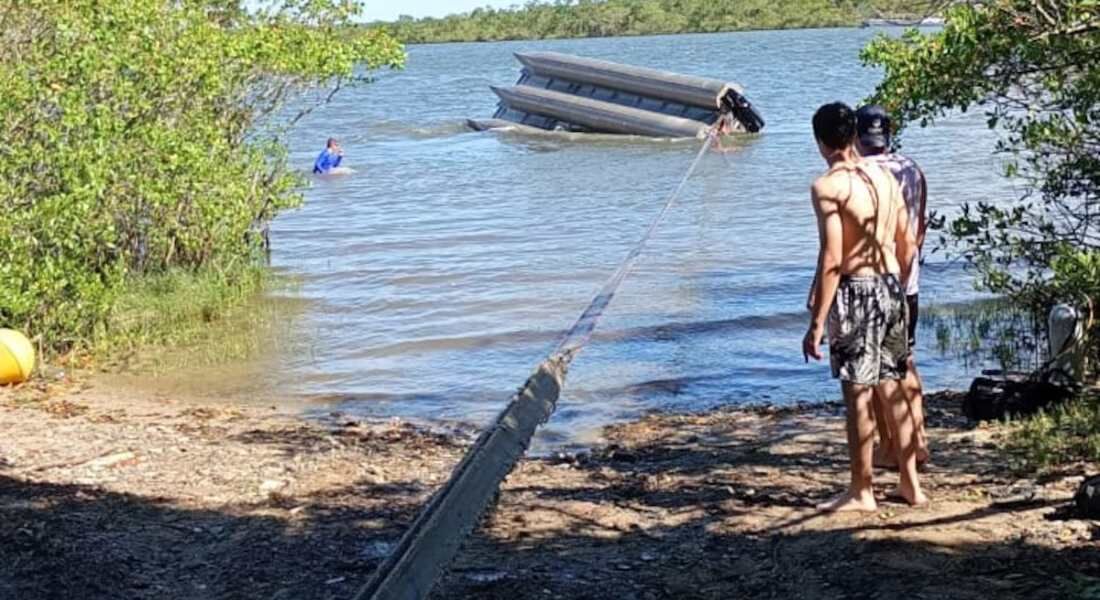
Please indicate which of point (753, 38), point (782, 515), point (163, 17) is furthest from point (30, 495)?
point (753, 38)

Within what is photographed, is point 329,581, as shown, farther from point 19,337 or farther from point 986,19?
point 19,337

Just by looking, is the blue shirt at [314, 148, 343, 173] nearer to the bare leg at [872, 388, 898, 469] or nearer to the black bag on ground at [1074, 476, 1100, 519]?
the bare leg at [872, 388, 898, 469]

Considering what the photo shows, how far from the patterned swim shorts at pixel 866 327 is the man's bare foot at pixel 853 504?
0.44m

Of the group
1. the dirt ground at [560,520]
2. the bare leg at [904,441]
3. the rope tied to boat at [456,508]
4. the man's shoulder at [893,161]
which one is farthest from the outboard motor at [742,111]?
the bare leg at [904,441]

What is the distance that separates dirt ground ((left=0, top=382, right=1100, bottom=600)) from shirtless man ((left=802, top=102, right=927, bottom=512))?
0.32 metres

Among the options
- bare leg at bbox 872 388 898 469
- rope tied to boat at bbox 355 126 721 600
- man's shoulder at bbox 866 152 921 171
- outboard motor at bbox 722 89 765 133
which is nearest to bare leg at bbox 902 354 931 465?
bare leg at bbox 872 388 898 469

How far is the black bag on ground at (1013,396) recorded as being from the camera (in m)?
7.11

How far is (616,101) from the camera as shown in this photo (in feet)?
97.5

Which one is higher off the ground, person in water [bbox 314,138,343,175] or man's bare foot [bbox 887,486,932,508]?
person in water [bbox 314,138,343,175]

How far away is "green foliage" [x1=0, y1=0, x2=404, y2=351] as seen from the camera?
33.2ft

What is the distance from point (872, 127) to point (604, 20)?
9121cm

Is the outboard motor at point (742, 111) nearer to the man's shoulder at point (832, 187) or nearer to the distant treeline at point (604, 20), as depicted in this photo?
the man's shoulder at point (832, 187)

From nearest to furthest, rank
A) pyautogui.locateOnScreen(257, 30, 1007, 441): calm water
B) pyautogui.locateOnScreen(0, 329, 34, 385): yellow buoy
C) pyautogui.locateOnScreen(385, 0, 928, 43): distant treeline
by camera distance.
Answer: pyautogui.locateOnScreen(0, 329, 34, 385): yellow buoy
pyautogui.locateOnScreen(257, 30, 1007, 441): calm water
pyautogui.locateOnScreen(385, 0, 928, 43): distant treeline

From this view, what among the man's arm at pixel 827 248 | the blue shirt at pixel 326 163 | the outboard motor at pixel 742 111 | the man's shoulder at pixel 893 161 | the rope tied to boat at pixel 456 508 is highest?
the outboard motor at pixel 742 111
